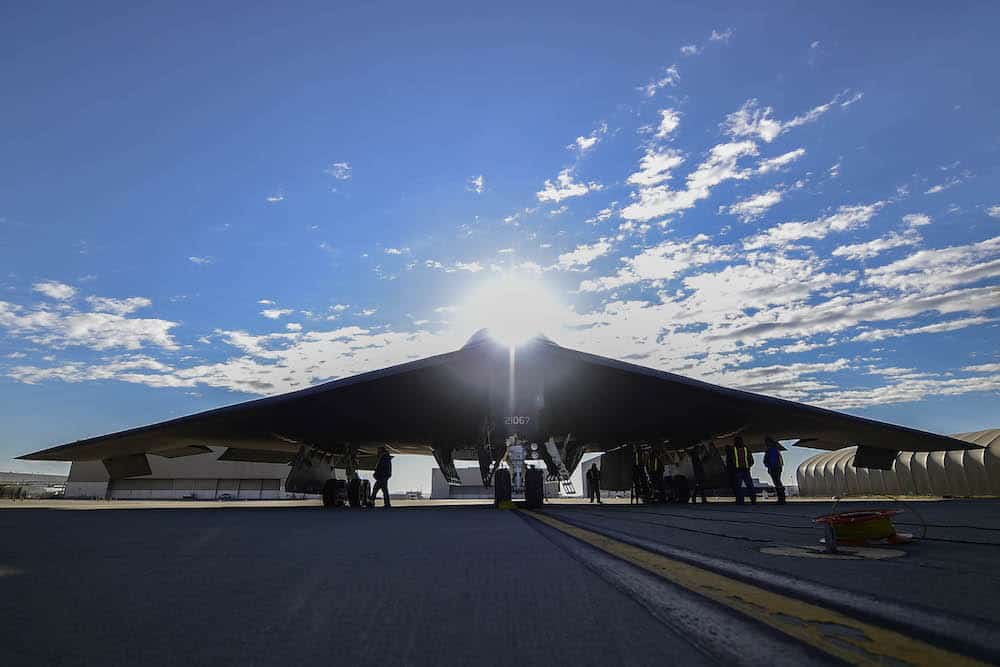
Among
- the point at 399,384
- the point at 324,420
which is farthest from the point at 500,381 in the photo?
the point at 324,420

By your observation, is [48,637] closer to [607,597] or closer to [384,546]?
[607,597]

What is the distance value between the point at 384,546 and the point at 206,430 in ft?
32.1

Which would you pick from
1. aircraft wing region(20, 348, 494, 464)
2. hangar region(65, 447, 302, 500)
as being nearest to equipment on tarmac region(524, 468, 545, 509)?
aircraft wing region(20, 348, 494, 464)

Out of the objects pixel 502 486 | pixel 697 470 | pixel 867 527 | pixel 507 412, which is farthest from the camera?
pixel 697 470

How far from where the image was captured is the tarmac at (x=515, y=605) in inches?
51.7

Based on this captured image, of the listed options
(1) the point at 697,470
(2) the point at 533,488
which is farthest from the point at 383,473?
(1) the point at 697,470

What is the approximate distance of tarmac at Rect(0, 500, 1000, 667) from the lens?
131 centimetres

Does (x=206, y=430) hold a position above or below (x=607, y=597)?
above

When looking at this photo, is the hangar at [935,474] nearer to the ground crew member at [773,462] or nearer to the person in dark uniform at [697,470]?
the ground crew member at [773,462]

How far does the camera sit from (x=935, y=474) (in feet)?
79.9

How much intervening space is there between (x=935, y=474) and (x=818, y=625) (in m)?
29.9

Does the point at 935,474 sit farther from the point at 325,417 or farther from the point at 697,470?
the point at 325,417

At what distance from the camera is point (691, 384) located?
11.1m

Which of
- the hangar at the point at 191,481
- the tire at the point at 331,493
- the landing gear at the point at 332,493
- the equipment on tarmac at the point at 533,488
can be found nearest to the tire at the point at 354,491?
the landing gear at the point at 332,493
